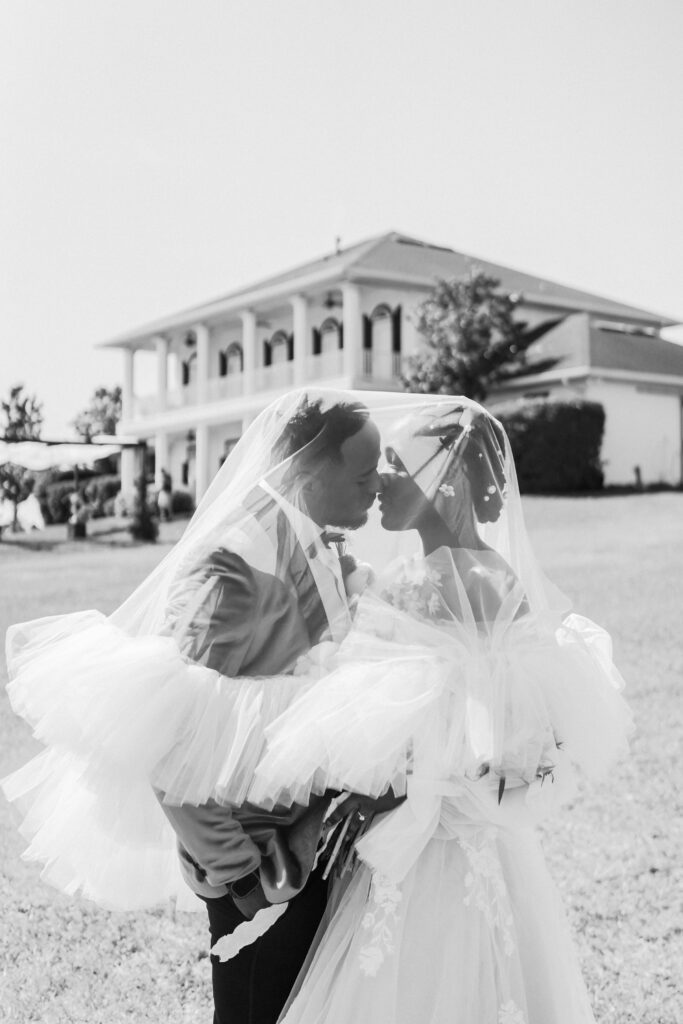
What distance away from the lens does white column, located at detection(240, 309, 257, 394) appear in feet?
107

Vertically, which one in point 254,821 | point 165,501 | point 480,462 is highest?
point 165,501

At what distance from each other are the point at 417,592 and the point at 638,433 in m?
26.0

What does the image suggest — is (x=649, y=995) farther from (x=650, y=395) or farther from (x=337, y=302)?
(x=337, y=302)

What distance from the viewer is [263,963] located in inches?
89.3

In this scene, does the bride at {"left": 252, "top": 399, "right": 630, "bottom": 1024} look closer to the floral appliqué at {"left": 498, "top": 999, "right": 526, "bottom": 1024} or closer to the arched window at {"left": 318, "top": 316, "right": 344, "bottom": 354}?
the floral appliqué at {"left": 498, "top": 999, "right": 526, "bottom": 1024}

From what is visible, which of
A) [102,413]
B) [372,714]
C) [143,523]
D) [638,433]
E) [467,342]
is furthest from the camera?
[102,413]

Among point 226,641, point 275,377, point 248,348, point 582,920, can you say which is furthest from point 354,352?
point 226,641

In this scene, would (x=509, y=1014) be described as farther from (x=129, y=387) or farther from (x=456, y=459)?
(x=129, y=387)

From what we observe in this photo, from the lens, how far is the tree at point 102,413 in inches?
2464

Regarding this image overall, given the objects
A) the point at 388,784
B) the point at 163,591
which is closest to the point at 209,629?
the point at 163,591

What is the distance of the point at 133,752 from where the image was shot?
2.11 m

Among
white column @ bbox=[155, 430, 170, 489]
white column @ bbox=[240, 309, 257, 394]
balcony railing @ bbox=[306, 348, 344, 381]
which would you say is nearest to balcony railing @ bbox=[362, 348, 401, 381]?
balcony railing @ bbox=[306, 348, 344, 381]

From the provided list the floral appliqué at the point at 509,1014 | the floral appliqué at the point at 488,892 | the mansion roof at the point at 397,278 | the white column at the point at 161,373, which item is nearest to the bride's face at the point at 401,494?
the floral appliqué at the point at 488,892

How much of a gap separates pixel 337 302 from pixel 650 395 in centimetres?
1007
